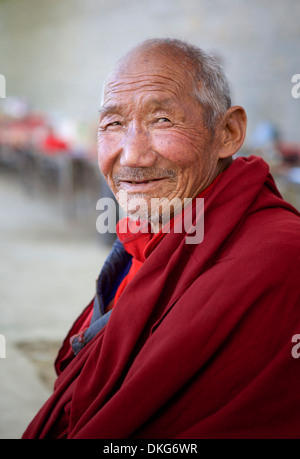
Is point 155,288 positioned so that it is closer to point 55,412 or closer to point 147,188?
point 147,188

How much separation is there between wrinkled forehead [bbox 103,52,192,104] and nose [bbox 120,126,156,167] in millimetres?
102

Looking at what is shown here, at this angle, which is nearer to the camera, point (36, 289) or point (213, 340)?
point (213, 340)

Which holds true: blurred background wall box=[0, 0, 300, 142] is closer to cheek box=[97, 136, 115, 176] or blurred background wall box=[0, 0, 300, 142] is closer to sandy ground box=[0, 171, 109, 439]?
sandy ground box=[0, 171, 109, 439]

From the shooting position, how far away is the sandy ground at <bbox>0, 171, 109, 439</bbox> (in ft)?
10.1

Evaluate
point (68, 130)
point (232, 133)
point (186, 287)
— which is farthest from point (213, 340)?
point (68, 130)

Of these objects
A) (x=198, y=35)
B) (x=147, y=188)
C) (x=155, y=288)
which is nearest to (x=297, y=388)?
(x=155, y=288)

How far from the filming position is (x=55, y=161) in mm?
10648

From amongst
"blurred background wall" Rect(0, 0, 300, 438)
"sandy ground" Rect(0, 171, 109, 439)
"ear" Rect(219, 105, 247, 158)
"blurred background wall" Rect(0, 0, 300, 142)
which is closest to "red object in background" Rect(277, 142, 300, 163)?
"blurred background wall" Rect(0, 0, 300, 438)

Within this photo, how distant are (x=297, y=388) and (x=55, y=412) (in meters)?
0.65

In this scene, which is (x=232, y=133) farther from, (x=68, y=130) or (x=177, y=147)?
(x=68, y=130)

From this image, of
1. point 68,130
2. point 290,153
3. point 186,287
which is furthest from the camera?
point 68,130

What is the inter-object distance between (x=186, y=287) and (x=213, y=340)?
6.2 inches

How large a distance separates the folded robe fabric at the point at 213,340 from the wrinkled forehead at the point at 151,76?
0.99ft

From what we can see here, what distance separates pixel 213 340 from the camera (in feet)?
4.26
